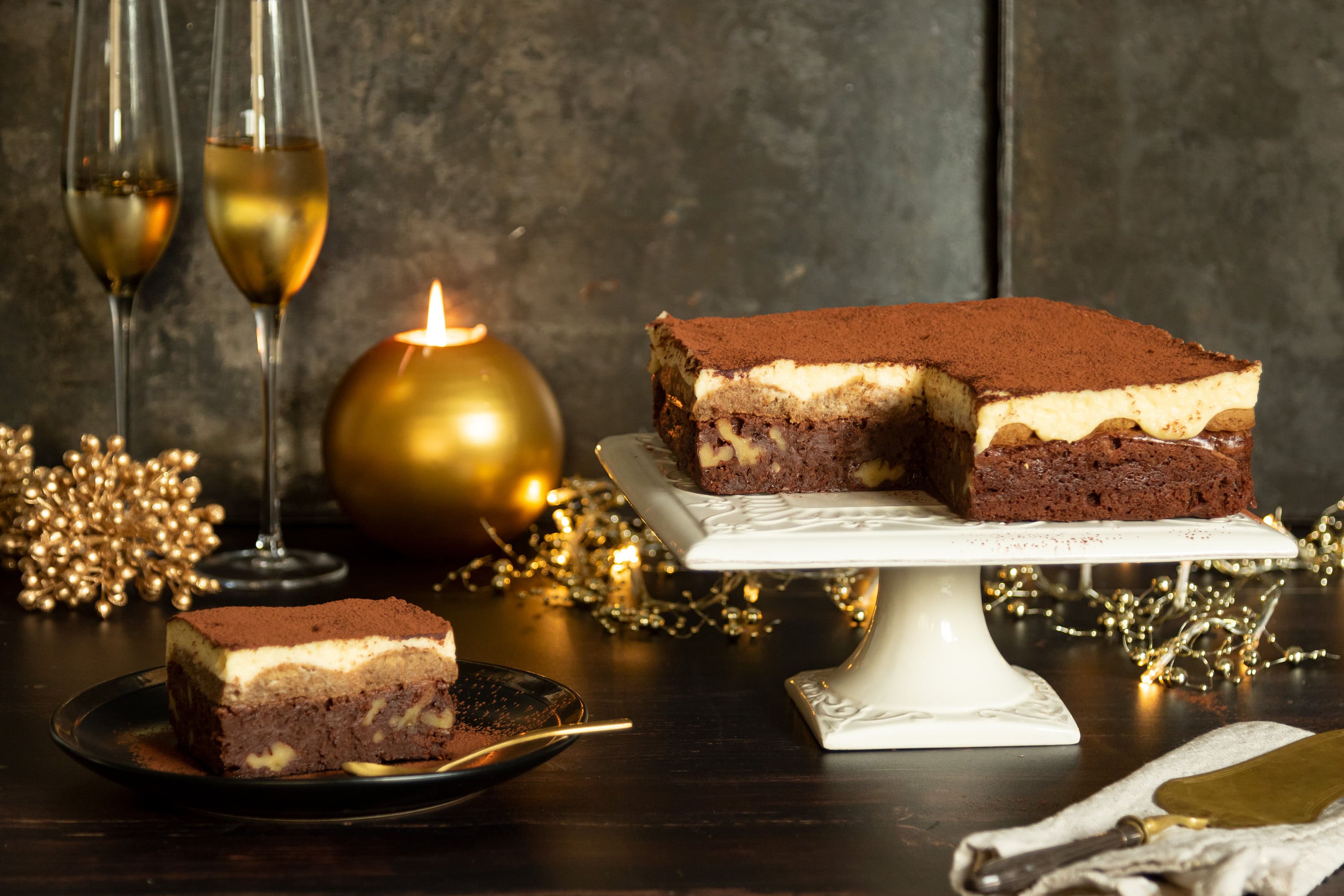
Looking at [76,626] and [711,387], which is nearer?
[711,387]

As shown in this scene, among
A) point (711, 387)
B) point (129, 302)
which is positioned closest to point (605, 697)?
point (711, 387)

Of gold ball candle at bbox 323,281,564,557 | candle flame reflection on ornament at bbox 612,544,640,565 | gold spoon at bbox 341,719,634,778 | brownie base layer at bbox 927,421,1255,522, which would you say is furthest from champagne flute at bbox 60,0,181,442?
brownie base layer at bbox 927,421,1255,522

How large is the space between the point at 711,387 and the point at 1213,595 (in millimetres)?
701

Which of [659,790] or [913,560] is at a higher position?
[913,560]

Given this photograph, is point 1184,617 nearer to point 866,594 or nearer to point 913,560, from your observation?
point 866,594

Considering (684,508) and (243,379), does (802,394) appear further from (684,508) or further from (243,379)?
(243,379)

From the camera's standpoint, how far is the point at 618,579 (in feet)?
4.92

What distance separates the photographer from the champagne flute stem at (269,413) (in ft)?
5.18

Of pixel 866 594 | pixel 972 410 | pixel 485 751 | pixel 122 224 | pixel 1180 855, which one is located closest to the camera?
pixel 1180 855

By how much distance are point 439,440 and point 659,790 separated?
64cm

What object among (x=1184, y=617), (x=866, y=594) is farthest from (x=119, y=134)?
(x=1184, y=617)

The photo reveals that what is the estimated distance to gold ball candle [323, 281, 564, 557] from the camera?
1.52 metres

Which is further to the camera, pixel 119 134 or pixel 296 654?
pixel 119 134

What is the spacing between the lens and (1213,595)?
147cm
